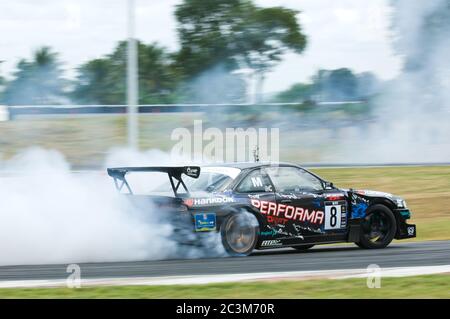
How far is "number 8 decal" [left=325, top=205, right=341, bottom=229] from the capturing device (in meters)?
13.2

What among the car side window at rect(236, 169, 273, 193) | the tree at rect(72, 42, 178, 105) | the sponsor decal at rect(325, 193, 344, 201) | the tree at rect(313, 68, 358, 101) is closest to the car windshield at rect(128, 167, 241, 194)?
the car side window at rect(236, 169, 273, 193)

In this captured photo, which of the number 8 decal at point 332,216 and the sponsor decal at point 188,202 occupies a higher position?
the sponsor decal at point 188,202

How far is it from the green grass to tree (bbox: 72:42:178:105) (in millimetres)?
29257

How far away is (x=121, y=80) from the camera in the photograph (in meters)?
40.2

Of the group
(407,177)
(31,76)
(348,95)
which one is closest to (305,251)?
(407,177)

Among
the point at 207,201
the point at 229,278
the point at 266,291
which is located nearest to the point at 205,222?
the point at 207,201

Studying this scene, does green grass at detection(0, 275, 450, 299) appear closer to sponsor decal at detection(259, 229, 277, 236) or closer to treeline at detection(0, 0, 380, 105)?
sponsor decal at detection(259, 229, 277, 236)

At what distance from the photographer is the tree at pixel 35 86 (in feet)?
125

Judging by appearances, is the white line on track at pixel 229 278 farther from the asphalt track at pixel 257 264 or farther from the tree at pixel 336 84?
the tree at pixel 336 84

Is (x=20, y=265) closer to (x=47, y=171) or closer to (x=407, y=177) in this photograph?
(x=47, y=171)

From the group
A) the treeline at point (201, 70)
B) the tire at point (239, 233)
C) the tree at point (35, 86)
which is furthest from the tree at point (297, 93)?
the tire at point (239, 233)

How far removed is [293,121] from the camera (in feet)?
111

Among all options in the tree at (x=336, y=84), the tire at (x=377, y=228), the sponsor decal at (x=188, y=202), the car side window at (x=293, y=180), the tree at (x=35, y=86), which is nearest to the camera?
the sponsor decal at (x=188, y=202)

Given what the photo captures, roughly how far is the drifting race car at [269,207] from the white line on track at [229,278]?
2048mm
